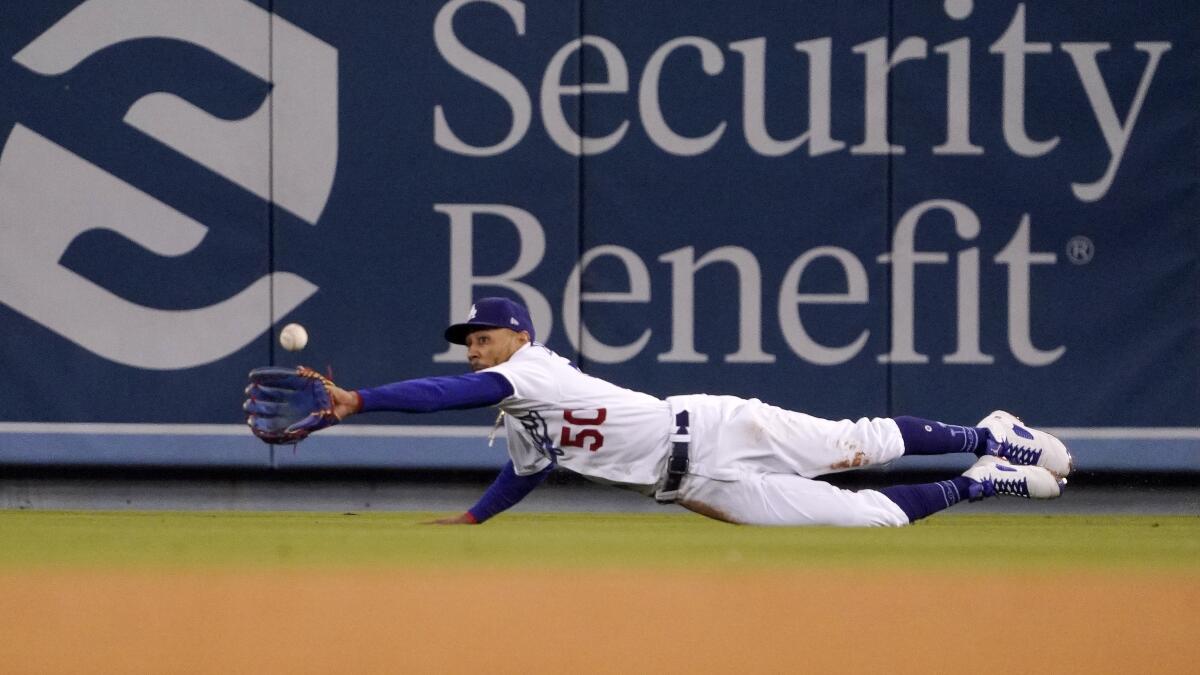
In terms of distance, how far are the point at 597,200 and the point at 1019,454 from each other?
117 inches

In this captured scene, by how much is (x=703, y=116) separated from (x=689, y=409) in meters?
3.02

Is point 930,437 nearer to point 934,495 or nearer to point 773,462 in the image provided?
point 934,495

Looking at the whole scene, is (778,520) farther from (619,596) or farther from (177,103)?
(177,103)

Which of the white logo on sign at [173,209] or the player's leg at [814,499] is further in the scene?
the white logo on sign at [173,209]

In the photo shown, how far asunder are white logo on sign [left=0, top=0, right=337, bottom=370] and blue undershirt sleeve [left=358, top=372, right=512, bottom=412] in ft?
11.9

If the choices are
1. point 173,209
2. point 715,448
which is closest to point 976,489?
point 715,448

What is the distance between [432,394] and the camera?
3.65 metres

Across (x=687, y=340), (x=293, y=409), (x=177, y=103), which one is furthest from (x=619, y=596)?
(x=177, y=103)

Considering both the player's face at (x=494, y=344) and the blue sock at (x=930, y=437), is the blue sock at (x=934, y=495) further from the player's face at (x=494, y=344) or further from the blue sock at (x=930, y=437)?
the player's face at (x=494, y=344)

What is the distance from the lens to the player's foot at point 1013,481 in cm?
475

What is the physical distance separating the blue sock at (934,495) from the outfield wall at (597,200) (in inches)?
100

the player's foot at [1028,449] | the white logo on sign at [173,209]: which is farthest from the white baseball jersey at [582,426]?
the white logo on sign at [173,209]

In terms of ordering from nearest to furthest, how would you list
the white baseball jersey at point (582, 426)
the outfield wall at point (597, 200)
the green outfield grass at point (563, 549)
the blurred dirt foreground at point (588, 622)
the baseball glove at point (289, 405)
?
the blurred dirt foreground at point (588, 622) < the green outfield grass at point (563, 549) < the baseball glove at point (289, 405) < the white baseball jersey at point (582, 426) < the outfield wall at point (597, 200)

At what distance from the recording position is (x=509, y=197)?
7297 mm
